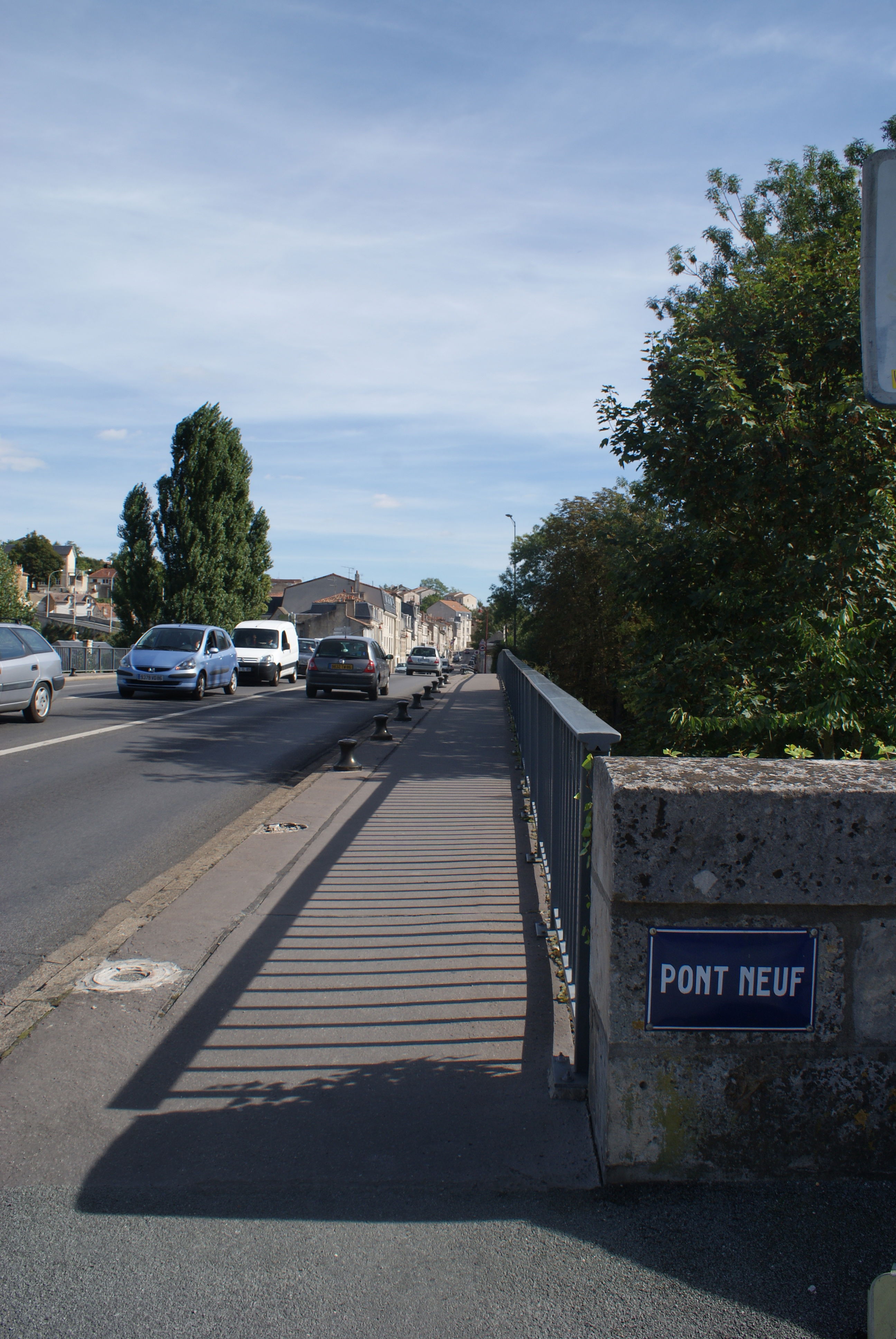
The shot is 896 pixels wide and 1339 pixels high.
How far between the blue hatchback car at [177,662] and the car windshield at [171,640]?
0.01 meters

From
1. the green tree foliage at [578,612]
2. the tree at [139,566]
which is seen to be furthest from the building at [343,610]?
the green tree foliage at [578,612]

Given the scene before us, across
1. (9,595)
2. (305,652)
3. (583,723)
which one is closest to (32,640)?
(583,723)

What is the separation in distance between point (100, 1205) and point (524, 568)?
5804 cm

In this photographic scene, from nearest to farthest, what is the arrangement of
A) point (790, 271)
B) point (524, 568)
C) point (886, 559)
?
point (886, 559)
point (790, 271)
point (524, 568)

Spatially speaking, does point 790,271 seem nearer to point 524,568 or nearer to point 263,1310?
point 263,1310

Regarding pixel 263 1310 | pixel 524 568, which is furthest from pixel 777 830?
pixel 524 568

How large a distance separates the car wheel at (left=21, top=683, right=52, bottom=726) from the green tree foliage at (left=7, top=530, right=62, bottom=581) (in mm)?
114140

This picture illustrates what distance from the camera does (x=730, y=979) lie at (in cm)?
273

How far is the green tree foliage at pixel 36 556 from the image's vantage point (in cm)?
12162

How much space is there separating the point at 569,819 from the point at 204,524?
47.7 m

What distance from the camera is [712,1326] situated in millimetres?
2174

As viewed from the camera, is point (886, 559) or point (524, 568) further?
point (524, 568)

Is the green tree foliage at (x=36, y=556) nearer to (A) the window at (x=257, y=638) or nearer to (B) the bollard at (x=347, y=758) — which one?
(A) the window at (x=257, y=638)

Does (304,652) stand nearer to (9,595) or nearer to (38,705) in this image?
(9,595)
